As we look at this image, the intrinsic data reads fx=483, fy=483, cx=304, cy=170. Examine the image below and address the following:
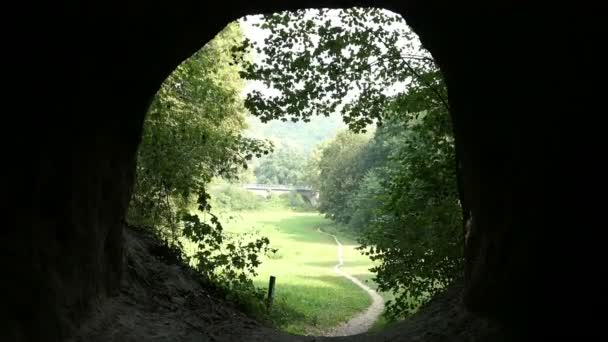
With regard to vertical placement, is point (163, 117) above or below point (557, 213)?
above

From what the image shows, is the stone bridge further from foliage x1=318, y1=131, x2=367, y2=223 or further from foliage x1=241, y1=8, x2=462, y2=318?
foliage x1=241, y1=8, x2=462, y2=318

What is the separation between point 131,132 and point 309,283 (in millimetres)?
20015

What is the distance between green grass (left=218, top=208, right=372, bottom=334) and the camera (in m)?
15.9

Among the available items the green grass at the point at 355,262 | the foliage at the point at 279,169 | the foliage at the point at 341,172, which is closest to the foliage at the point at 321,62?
the green grass at the point at 355,262

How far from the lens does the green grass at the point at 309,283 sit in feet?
52.3

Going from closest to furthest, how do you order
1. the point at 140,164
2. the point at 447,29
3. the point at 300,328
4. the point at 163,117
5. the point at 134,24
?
the point at 134,24
the point at 447,29
the point at 140,164
the point at 163,117
the point at 300,328

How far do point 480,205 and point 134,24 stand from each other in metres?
4.35

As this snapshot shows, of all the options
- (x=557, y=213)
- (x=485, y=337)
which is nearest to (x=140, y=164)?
(x=485, y=337)

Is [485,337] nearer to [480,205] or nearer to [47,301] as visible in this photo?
[480,205]

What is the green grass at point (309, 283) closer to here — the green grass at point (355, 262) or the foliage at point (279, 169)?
the green grass at point (355, 262)

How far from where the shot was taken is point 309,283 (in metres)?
25.0

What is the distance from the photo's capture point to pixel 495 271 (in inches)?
201

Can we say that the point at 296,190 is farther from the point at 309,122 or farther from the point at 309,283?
the point at 309,122

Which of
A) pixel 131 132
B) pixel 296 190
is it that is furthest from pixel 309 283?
pixel 296 190
